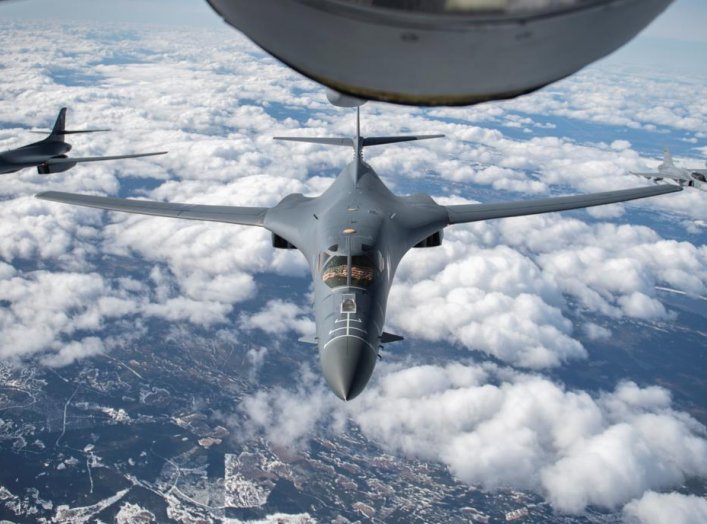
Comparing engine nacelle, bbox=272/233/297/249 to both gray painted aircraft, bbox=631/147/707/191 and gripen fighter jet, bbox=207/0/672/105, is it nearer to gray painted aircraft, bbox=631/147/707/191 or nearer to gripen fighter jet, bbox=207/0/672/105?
gripen fighter jet, bbox=207/0/672/105

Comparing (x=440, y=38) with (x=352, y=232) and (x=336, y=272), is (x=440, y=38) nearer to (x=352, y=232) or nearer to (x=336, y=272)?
(x=336, y=272)

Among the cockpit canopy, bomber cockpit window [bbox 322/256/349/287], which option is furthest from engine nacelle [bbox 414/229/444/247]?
bomber cockpit window [bbox 322/256/349/287]

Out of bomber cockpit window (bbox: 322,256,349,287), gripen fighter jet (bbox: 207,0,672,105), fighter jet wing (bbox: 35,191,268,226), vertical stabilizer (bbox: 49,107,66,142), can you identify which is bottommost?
fighter jet wing (bbox: 35,191,268,226)

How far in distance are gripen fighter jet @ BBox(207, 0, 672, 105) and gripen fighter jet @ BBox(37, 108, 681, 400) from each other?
37.9 feet

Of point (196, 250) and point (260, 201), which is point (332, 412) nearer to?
point (260, 201)

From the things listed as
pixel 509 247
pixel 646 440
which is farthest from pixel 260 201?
pixel 646 440

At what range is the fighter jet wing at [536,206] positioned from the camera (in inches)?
778

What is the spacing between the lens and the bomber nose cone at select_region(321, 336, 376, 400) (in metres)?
12.8

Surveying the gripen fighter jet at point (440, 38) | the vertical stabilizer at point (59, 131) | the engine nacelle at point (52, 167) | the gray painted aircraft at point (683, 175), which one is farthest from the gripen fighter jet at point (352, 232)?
the gray painted aircraft at point (683, 175)

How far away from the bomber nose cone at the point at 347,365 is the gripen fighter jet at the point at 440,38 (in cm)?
1151

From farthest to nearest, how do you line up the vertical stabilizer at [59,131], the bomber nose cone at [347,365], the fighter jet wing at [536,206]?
1. the vertical stabilizer at [59,131]
2. the fighter jet wing at [536,206]
3. the bomber nose cone at [347,365]

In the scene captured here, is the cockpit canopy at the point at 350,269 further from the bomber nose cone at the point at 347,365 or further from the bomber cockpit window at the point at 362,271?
the bomber nose cone at the point at 347,365

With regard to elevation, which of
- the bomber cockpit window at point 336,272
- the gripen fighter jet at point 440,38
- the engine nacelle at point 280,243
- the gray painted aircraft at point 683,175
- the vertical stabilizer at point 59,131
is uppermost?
the gripen fighter jet at point 440,38

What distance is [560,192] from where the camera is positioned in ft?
641
